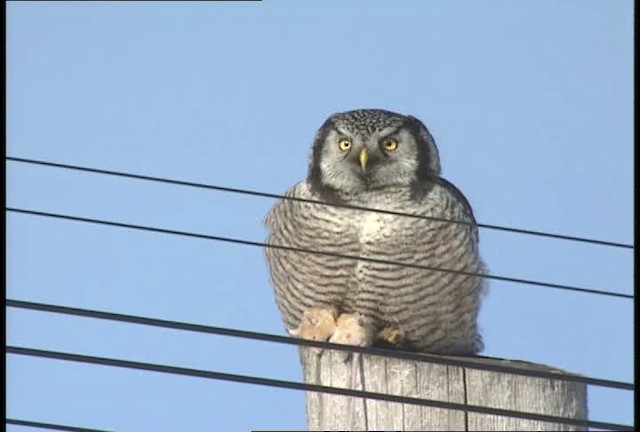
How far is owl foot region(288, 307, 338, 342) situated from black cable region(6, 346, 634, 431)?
2.05m

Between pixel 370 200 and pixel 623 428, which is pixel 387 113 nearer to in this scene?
pixel 370 200

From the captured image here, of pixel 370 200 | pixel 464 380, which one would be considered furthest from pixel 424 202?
pixel 464 380

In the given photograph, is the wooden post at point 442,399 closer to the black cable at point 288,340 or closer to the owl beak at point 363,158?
the black cable at point 288,340

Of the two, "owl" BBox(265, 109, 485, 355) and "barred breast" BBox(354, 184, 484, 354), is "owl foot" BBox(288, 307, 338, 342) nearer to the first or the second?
"owl" BBox(265, 109, 485, 355)

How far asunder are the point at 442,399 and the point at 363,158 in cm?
280

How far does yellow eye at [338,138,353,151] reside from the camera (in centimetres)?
679

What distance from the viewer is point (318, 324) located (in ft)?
20.8

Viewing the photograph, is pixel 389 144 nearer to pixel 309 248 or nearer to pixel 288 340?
pixel 309 248

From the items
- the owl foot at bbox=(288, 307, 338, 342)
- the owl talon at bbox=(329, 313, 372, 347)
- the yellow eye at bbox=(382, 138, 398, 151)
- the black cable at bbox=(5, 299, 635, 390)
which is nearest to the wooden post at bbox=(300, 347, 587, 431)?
the black cable at bbox=(5, 299, 635, 390)

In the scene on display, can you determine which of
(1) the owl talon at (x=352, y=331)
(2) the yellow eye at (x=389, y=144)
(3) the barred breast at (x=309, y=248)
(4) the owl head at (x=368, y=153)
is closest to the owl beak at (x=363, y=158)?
(4) the owl head at (x=368, y=153)

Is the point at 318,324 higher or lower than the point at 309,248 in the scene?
lower

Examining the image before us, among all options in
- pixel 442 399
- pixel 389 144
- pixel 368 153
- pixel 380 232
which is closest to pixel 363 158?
pixel 368 153

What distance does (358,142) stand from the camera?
680cm

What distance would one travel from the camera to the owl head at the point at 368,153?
6770 millimetres
